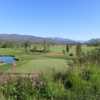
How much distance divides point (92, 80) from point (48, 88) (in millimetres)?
1786

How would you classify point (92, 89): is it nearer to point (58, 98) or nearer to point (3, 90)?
point (58, 98)

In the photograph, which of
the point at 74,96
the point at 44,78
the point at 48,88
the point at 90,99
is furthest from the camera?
the point at 44,78

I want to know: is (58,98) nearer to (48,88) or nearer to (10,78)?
(48,88)

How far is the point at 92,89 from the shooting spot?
9.48 metres

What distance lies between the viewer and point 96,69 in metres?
11.3

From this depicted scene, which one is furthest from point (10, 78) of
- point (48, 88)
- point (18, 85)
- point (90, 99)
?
point (90, 99)

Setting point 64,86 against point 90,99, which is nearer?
point 90,99

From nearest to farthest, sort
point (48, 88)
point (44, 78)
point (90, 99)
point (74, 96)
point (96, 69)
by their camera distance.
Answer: point (90, 99) → point (74, 96) → point (48, 88) → point (44, 78) → point (96, 69)

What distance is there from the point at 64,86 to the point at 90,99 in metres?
1.95

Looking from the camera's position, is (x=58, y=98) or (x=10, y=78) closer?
(x=58, y=98)

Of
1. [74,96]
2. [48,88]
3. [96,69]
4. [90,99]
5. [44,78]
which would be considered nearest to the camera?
[90,99]

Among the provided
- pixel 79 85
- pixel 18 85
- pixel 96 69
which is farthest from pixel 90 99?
pixel 96 69

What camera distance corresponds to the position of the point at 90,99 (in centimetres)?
826

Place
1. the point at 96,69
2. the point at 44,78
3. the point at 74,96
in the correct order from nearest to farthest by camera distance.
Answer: the point at 74,96
the point at 44,78
the point at 96,69
